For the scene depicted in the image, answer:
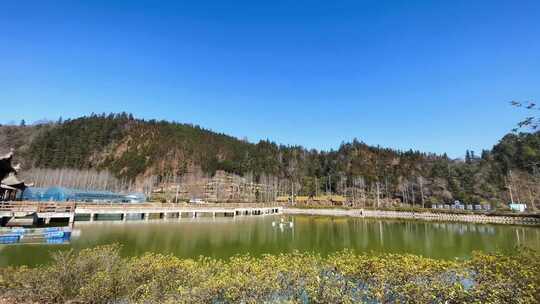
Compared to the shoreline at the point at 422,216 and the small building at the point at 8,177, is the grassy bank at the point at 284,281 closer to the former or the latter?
the small building at the point at 8,177

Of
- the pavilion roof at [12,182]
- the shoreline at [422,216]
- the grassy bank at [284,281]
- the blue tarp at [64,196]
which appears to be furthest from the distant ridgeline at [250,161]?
the grassy bank at [284,281]

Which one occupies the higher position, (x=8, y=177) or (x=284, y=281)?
(x=8, y=177)

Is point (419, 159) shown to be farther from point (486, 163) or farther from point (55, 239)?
point (55, 239)

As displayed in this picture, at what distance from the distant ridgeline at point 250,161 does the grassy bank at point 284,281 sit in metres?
96.9

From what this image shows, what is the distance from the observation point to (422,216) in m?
68.3

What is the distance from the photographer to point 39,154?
424 ft

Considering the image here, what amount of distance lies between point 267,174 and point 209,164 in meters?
28.9

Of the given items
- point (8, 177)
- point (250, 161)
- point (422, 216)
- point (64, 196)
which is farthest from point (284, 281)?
point (250, 161)

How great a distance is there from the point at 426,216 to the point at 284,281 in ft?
238

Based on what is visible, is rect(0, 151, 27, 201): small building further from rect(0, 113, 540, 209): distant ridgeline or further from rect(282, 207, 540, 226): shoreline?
rect(0, 113, 540, 209): distant ridgeline

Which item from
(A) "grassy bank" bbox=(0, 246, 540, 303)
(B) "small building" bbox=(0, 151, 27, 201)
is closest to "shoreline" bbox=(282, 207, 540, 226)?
(A) "grassy bank" bbox=(0, 246, 540, 303)

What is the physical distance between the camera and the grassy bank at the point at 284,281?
646cm

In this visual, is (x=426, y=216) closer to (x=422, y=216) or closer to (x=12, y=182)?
(x=422, y=216)

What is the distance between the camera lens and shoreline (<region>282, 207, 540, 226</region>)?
178 feet
